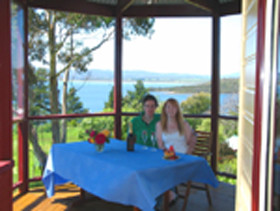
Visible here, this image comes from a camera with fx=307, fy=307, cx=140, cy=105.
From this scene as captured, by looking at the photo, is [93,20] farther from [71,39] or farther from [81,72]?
[81,72]

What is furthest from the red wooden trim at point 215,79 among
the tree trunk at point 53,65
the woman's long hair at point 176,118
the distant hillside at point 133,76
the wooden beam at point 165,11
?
the tree trunk at point 53,65

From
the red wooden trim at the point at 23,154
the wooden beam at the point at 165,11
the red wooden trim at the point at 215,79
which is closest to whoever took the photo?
the red wooden trim at the point at 23,154

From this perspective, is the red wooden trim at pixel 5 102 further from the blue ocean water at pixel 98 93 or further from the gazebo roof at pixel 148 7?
the blue ocean water at pixel 98 93

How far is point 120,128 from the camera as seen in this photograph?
5.32 meters

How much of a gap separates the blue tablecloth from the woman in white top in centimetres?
43

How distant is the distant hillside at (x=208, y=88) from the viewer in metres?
4.79

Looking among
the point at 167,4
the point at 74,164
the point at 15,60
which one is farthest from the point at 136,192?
the point at 167,4

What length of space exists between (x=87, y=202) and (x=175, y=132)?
143 centimetres

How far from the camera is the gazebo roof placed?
4.77m

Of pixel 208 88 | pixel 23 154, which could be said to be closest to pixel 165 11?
pixel 208 88

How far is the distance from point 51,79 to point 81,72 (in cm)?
52

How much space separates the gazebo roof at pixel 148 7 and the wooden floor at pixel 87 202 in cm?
275

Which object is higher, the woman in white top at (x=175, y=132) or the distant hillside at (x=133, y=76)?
the distant hillside at (x=133, y=76)

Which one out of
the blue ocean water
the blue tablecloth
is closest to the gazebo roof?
the blue ocean water
